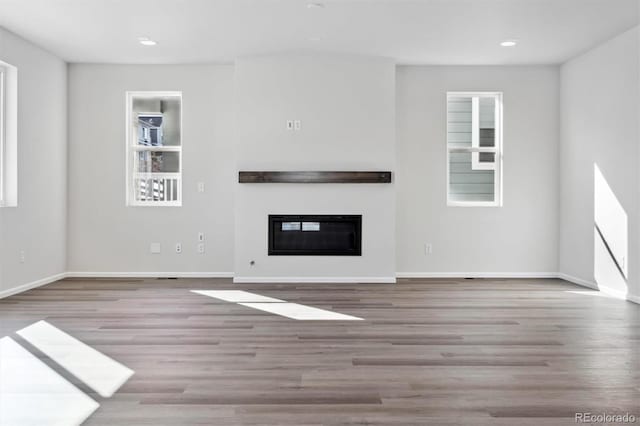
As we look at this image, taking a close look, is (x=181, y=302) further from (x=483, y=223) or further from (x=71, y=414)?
(x=483, y=223)

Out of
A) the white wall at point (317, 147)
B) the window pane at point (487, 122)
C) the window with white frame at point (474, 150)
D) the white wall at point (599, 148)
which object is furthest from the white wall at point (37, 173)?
the white wall at point (599, 148)

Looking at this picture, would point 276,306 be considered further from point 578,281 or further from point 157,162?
point 578,281

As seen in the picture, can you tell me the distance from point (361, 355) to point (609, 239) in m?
3.52

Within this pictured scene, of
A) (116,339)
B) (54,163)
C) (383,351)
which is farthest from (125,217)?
(383,351)

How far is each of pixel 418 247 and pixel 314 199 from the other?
149cm

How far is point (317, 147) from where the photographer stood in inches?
225

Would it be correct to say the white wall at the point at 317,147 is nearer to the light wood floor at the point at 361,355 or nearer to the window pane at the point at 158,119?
the light wood floor at the point at 361,355

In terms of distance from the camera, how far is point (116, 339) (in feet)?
10.7

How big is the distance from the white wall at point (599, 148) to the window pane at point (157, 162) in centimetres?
488

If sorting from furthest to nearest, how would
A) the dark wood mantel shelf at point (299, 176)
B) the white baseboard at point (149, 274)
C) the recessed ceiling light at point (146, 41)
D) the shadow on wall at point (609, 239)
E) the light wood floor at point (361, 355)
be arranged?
the white baseboard at point (149, 274) → the dark wood mantel shelf at point (299, 176) → the recessed ceiling light at point (146, 41) → the shadow on wall at point (609, 239) → the light wood floor at point (361, 355)

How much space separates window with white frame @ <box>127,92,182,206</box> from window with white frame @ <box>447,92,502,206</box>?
11.4 feet

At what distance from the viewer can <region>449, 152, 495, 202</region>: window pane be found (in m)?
6.16

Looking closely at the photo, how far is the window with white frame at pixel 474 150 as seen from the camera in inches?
242

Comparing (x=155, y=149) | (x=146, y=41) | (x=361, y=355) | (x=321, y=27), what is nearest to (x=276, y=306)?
(x=361, y=355)
